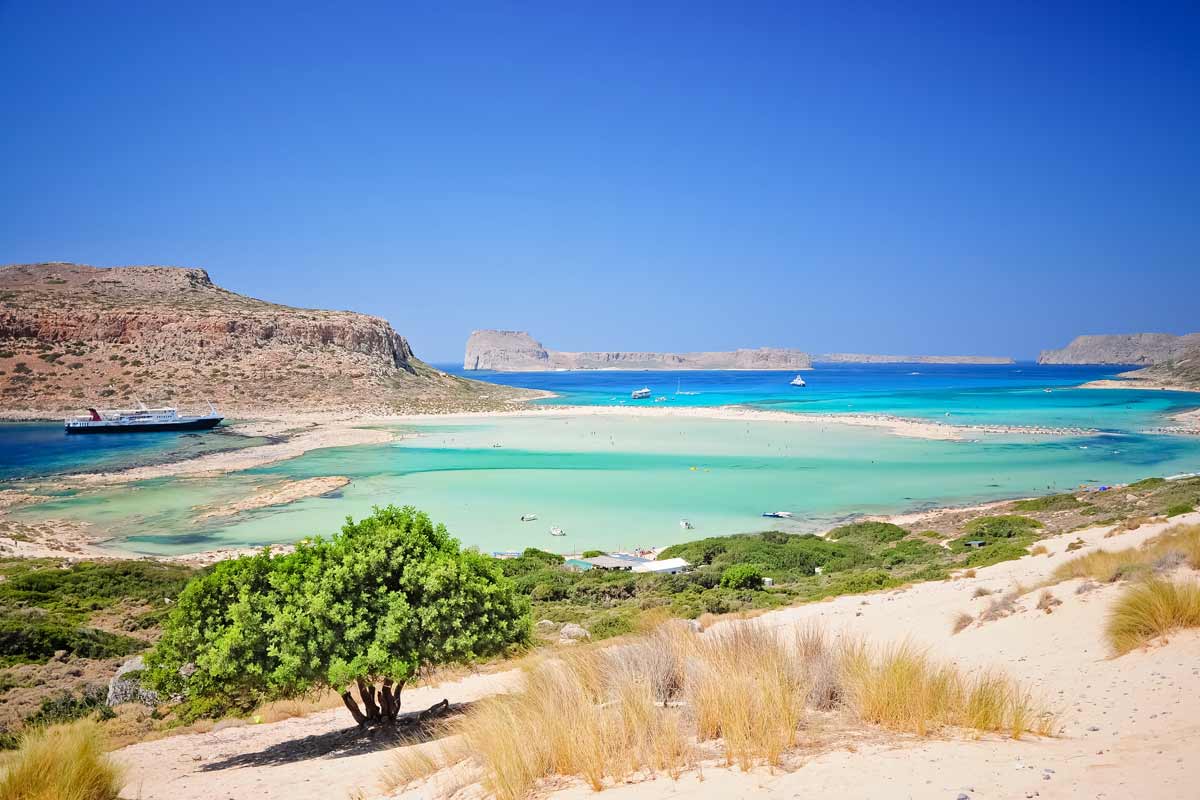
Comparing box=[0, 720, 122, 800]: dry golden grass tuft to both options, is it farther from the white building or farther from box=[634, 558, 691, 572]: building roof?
box=[634, 558, 691, 572]: building roof

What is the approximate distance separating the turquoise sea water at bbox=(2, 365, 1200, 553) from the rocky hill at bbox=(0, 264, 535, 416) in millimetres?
22994

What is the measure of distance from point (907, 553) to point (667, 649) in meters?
16.8

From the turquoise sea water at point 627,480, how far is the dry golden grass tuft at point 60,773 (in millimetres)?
18953

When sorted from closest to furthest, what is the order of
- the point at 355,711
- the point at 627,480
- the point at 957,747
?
the point at 957,747
the point at 355,711
the point at 627,480

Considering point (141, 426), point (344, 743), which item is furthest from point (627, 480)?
point (141, 426)

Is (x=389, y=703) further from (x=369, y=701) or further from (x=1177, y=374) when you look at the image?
(x=1177, y=374)

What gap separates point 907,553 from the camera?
21359mm

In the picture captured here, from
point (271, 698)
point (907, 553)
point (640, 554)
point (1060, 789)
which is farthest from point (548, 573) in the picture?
point (1060, 789)

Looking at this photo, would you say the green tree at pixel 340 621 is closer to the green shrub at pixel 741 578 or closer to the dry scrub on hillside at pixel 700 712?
the dry scrub on hillside at pixel 700 712

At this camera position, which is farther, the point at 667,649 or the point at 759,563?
the point at 759,563

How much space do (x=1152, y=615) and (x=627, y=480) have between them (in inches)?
1265

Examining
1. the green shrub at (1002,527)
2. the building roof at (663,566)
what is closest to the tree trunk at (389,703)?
the building roof at (663,566)

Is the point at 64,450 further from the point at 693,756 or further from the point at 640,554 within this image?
the point at 693,756

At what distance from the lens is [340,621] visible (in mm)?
8227
